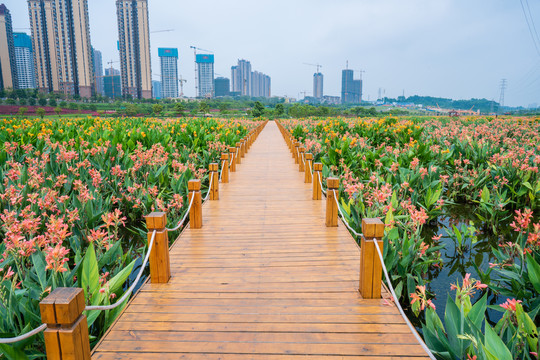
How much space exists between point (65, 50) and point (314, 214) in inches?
3784

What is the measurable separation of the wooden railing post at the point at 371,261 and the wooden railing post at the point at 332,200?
172 centimetres

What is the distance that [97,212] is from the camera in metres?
4.63

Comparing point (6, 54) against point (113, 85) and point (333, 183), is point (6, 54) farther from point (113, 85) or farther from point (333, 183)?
point (333, 183)

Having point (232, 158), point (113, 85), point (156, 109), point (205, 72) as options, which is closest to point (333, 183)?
point (232, 158)

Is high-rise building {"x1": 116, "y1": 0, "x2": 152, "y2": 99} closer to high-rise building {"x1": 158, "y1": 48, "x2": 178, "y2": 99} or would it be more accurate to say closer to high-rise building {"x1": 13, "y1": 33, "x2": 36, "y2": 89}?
high-rise building {"x1": 158, "y1": 48, "x2": 178, "y2": 99}

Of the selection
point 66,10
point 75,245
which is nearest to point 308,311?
point 75,245

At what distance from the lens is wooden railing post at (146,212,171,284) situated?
3062 millimetres

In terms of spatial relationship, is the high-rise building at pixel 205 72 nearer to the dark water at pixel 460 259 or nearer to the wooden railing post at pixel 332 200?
the dark water at pixel 460 259

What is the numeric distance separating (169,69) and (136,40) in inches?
2554

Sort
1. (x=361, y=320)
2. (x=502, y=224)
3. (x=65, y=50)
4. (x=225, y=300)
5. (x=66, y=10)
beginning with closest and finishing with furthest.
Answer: (x=361, y=320)
(x=225, y=300)
(x=502, y=224)
(x=66, y=10)
(x=65, y=50)

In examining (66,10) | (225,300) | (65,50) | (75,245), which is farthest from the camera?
(65,50)

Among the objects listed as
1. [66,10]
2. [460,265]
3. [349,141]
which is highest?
[66,10]

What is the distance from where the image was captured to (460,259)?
5082 mm

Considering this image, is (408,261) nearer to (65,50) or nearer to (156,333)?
(156,333)
